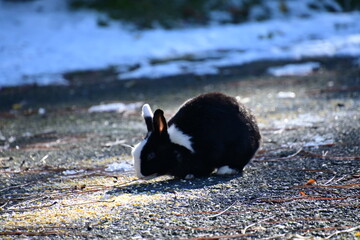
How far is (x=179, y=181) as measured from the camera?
4.96 m

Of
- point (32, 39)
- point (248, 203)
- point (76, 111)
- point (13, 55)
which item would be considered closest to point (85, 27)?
point (32, 39)

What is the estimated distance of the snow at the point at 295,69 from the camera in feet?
38.5

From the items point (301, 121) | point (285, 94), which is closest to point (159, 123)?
point (301, 121)

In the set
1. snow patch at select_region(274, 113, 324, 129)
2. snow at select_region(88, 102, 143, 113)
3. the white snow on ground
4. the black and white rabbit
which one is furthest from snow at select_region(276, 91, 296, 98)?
the black and white rabbit

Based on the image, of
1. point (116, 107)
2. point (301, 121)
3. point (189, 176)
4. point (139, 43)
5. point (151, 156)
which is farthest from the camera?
point (139, 43)

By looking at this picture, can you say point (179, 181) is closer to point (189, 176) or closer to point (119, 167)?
point (189, 176)

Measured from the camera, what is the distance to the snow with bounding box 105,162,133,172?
17.7 ft

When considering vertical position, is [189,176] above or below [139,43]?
above

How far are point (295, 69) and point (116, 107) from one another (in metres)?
4.67

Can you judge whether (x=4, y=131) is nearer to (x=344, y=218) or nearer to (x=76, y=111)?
(x=76, y=111)

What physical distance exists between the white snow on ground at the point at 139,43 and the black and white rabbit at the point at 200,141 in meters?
7.06

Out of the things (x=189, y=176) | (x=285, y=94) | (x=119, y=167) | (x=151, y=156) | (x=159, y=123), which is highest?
(x=159, y=123)

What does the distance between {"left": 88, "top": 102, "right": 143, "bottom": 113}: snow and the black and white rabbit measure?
404cm

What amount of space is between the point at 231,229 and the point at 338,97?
595 centimetres
